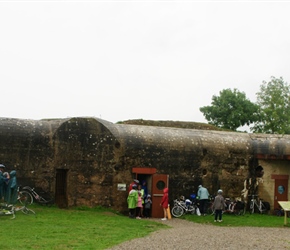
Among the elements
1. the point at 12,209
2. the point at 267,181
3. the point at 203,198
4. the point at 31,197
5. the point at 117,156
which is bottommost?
the point at 12,209

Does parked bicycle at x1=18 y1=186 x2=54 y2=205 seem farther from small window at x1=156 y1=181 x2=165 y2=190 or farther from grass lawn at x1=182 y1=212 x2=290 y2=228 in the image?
grass lawn at x1=182 y1=212 x2=290 y2=228

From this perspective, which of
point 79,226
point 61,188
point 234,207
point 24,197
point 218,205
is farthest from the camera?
point 234,207

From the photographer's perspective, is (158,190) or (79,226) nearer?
(79,226)

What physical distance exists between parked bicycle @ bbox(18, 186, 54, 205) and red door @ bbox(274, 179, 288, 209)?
9.51 meters

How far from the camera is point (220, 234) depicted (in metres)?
15.6

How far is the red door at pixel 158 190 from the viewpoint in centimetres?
2081

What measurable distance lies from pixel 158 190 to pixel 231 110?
2796 cm

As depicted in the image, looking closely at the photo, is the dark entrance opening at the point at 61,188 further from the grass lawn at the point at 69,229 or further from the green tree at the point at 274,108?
the green tree at the point at 274,108

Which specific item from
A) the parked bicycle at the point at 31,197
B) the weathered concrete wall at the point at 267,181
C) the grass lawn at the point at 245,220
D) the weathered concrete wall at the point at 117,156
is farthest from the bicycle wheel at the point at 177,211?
the parked bicycle at the point at 31,197

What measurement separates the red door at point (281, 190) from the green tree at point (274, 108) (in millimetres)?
22283

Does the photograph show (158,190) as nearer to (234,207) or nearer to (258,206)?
(234,207)

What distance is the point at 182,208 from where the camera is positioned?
69.1ft

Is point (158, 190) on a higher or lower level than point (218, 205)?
higher

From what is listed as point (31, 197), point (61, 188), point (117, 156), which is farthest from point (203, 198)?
point (31, 197)
